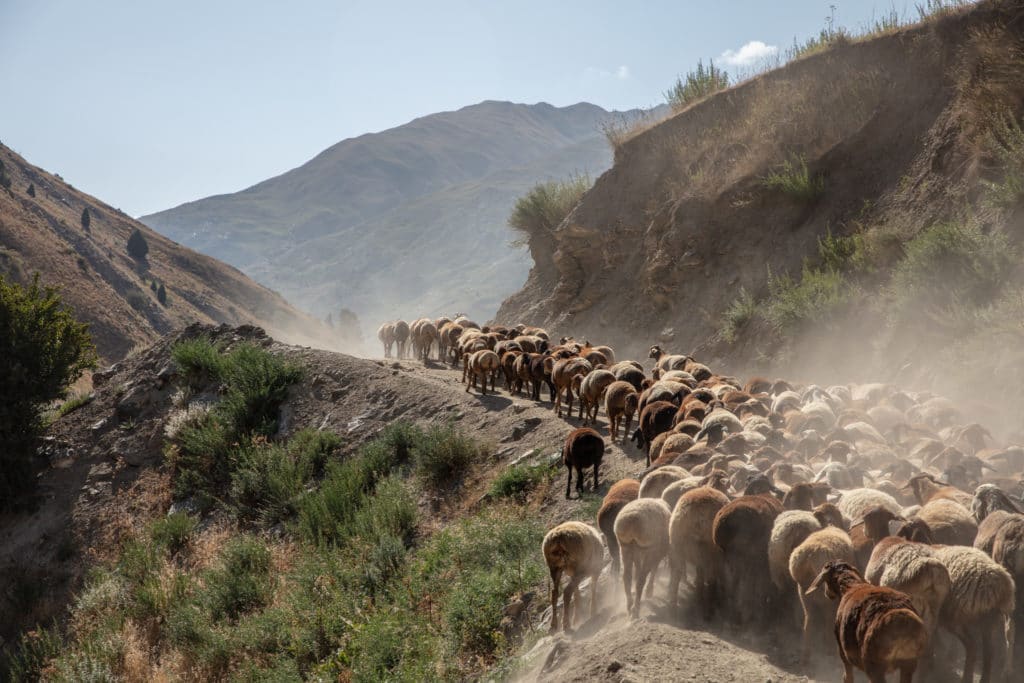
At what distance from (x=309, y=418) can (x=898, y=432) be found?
13536 mm

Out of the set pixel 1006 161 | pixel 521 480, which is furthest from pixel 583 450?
pixel 1006 161

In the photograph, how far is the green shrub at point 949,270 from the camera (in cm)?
1463

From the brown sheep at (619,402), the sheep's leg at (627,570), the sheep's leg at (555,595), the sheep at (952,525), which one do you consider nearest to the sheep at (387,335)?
the brown sheep at (619,402)

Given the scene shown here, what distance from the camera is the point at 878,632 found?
198 inches

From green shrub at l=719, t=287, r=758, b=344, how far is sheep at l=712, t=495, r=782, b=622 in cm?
1396

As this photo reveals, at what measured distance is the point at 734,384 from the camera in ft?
48.3

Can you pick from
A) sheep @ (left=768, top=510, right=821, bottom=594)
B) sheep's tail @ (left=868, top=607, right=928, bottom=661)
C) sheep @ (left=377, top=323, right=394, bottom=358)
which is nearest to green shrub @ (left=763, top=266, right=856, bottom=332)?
sheep @ (left=768, top=510, right=821, bottom=594)

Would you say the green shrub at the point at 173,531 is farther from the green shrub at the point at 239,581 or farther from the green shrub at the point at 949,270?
the green shrub at the point at 949,270

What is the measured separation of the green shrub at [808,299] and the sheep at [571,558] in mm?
12309

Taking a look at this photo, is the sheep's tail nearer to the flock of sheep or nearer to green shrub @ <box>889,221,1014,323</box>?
the flock of sheep

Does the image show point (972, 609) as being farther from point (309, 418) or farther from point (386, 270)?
point (386, 270)

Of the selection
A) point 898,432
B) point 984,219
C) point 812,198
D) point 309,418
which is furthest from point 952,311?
point 309,418

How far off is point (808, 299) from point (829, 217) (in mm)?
3212

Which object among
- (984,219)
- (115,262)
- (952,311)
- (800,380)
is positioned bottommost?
(800,380)
